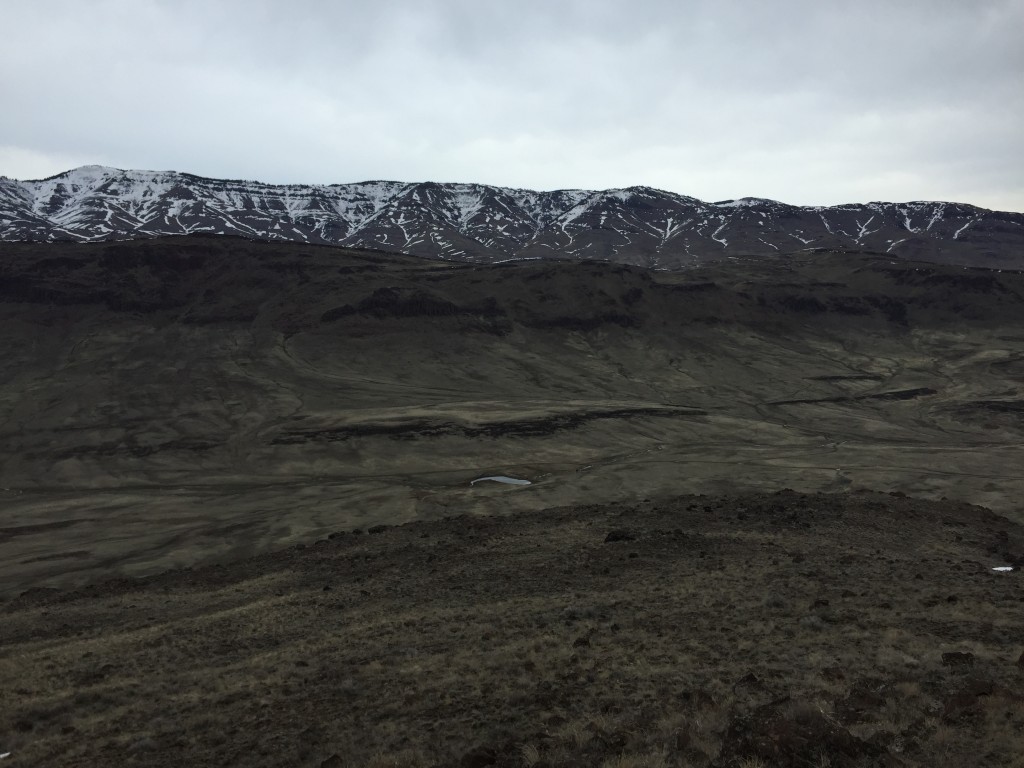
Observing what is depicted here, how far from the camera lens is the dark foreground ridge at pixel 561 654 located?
12.8m

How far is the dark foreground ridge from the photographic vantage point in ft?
41.9

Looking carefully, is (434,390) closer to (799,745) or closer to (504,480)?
(504,480)

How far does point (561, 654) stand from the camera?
1812 centimetres

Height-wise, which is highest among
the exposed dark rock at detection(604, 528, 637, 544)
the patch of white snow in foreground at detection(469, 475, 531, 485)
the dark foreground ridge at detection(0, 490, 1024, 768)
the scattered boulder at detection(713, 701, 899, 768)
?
the scattered boulder at detection(713, 701, 899, 768)

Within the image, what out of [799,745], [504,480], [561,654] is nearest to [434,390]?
[504,480]

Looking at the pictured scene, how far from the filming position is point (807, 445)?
87.9 meters

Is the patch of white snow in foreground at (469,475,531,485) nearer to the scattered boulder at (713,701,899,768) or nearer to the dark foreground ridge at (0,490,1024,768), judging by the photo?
the dark foreground ridge at (0,490,1024,768)

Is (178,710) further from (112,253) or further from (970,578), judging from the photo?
(112,253)

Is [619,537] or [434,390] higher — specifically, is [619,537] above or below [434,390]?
above

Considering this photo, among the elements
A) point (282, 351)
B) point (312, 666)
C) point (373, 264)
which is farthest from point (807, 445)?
point (373, 264)

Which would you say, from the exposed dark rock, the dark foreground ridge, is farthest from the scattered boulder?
the exposed dark rock

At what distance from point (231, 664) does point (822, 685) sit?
16323 mm

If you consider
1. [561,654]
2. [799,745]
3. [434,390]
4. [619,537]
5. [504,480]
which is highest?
[799,745]

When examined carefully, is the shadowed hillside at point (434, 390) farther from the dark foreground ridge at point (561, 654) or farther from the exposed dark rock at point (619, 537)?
the exposed dark rock at point (619, 537)
